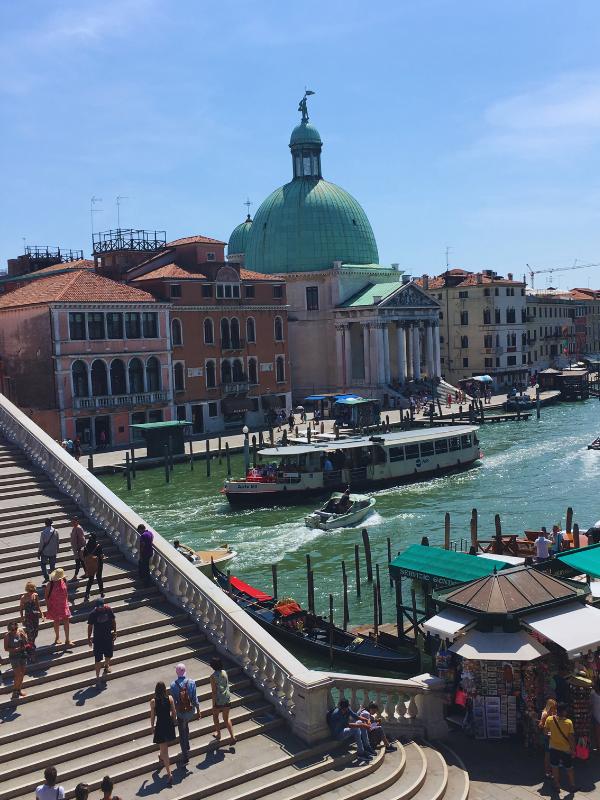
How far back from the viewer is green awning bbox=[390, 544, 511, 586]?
61.8 feet

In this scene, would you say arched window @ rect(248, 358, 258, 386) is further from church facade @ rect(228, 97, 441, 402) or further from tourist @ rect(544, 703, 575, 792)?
tourist @ rect(544, 703, 575, 792)

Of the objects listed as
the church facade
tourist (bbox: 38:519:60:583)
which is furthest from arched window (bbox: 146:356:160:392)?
tourist (bbox: 38:519:60:583)

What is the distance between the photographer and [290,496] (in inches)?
1576

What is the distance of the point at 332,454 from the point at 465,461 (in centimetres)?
858

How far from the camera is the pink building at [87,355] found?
4991 centimetres

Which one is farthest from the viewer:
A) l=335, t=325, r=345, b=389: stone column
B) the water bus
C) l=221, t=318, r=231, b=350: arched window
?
l=335, t=325, r=345, b=389: stone column

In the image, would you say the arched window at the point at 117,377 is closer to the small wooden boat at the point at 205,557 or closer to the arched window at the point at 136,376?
the arched window at the point at 136,376

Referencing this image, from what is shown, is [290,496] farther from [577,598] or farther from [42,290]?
[577,598]

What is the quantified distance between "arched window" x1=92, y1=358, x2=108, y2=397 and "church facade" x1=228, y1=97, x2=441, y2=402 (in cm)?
2631

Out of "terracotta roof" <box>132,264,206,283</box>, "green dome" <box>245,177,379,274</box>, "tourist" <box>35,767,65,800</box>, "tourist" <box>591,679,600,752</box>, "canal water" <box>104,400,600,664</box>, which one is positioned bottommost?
"canal water" <box>104,400,600,664</box>

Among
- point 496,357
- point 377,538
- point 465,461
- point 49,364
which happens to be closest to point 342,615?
point 377,538

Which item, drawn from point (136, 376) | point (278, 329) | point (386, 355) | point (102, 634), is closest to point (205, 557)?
point (102, 634)

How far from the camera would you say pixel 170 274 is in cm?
5734

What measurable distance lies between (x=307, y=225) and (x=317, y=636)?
59.8 m
